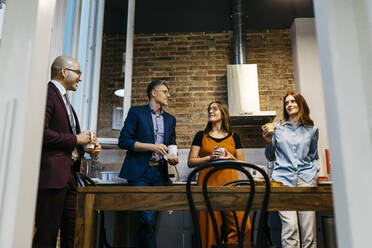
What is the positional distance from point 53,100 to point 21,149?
117 centimetres

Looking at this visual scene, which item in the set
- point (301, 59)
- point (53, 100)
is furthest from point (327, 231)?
point (53, 100)

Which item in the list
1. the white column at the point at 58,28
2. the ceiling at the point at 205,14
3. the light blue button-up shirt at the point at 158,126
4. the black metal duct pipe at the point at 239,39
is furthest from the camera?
the black metal duct pipe at the point at 239,39

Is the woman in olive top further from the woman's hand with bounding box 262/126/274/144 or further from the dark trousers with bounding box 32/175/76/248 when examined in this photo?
the dark trousers with bounding box 32/175/76/248

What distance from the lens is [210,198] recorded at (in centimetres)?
192

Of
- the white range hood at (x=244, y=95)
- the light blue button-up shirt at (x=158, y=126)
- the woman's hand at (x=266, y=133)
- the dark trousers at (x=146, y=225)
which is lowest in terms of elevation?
the dark trousers at (x=146, y=225)

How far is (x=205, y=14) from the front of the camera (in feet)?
17.1

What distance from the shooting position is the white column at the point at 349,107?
42.1 inches

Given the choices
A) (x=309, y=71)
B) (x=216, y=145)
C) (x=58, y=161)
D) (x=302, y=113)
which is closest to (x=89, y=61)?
(x=216, y=145)

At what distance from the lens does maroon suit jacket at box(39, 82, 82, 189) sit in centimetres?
208

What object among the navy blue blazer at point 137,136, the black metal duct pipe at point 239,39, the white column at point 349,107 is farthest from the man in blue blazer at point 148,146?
the black metal duct pipe at point 239,39

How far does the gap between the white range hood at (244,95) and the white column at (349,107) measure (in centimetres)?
364

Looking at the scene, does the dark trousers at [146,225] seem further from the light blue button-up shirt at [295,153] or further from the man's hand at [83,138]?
the light blue button-up shirt at [295,153]

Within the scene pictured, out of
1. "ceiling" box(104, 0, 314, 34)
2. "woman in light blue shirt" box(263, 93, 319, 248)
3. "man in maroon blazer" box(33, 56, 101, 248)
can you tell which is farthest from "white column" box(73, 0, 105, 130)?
"woman in light blue shirt" box(263, 93, 319, 248)

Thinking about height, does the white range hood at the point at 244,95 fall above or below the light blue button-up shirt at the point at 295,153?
above
